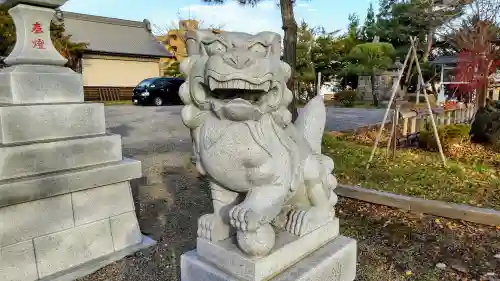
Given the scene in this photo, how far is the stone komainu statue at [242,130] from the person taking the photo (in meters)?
1.46

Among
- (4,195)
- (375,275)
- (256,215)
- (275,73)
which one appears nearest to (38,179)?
(4,195)

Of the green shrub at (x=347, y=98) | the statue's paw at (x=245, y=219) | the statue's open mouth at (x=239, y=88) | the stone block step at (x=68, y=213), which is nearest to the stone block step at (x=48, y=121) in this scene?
the stone block step at (x=68, y=213)

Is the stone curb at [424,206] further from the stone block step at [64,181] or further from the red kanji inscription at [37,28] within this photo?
the red kanji inscription at [37,28]

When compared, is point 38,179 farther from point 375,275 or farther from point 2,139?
point 375,275

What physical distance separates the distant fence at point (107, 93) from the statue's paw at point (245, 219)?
19.9 metres

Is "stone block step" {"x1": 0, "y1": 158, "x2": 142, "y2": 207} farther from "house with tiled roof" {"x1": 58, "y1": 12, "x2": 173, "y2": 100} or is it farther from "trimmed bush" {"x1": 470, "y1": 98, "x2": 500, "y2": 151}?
"house with tiled roof" {"x1": 58, "y1": 12, "x2": 173, "y2": 100}

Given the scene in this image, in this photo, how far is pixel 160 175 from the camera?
17.9 ft

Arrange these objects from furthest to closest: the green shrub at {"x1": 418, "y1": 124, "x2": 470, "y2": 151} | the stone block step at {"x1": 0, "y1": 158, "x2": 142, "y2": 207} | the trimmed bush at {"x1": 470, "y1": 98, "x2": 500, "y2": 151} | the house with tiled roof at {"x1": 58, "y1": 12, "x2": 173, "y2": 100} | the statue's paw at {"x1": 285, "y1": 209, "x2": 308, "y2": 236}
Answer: the house with tiled roof at {"x1": 58, "y1": 12, "x2": 173, "y2": 100} < the trimmed bush at {"x1": 470, "y1": 98, "x2": 500, "y2": 151} < the green shrub at {"x1": 418, "y1": 124, "x2": 470, "y2": 151} < the stone block step at {"x1": 0, "y1": 158, "x2": 142, "y2": 207} < the statue's paw at {"x1": 285, "y1": 209, "x2": 308, "y2": 236}

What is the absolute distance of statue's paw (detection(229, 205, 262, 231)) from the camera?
1490mm

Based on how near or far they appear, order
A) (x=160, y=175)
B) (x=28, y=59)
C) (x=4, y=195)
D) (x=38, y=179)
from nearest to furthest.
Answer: (x=4, y=195), (x=38, y=179), (x=28, y=59), (x=160, y=175)

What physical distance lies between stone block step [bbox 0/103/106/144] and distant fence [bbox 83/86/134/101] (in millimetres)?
18176

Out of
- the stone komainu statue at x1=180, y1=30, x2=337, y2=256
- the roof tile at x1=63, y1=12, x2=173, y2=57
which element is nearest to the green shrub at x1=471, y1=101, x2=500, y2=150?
the stone komainu statue at x1=180, y1=30, x2=337, y2=256

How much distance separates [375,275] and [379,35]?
2379 cm

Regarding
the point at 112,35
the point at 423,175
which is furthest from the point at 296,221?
the point at 112,35
